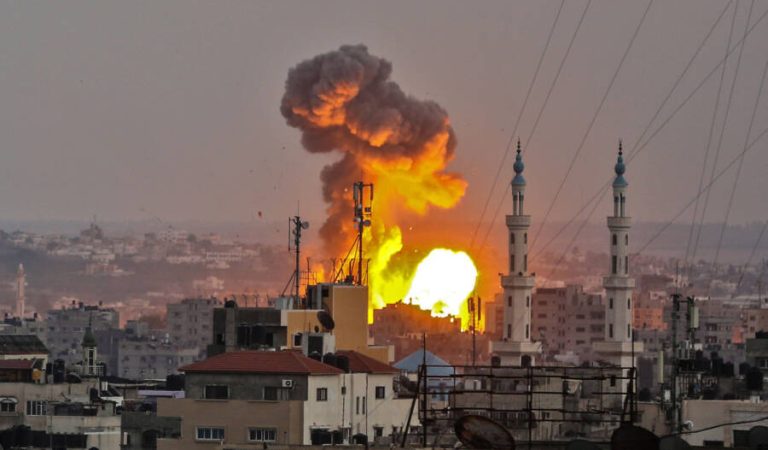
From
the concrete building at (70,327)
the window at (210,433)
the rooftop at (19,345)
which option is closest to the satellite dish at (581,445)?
the window at (210,433)

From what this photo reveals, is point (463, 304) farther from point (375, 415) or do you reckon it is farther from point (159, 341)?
point (375, 415)

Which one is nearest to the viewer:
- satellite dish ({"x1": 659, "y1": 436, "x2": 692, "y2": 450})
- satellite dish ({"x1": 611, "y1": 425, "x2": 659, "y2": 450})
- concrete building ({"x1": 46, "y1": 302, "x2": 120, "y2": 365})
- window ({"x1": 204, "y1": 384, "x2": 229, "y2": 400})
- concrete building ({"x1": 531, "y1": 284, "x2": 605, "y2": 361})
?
satellite dish ({"x1": 611, "y1": 425, "x2": 659, "y2": 450})

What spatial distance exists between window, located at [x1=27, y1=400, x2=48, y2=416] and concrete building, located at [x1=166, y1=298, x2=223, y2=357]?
120 m

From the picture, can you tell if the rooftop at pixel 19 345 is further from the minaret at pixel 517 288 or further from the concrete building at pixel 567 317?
the concrete building at pixel 567 317

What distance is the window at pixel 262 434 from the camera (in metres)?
50.7

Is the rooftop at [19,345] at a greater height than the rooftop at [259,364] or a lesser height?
greater

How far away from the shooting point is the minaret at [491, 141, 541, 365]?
112000mm

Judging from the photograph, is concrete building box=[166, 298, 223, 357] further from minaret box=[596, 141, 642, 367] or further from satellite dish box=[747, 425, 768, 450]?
satellite dish box=[747, 425, 768, 450]

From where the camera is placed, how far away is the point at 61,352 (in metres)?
178

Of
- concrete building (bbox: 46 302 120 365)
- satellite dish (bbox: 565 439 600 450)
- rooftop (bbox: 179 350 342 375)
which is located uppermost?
concrete building (bbox: 46 302 120 365)

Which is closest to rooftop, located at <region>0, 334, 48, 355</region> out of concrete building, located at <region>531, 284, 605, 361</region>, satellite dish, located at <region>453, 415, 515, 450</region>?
satellite dish, located at <region>453, 415, 515, 450</region>

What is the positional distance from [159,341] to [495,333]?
952 inches

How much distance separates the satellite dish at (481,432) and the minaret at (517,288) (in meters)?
81.0

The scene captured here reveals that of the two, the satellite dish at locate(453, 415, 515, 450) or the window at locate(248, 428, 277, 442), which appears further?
the window at locate(248, 428, 277, 442)
